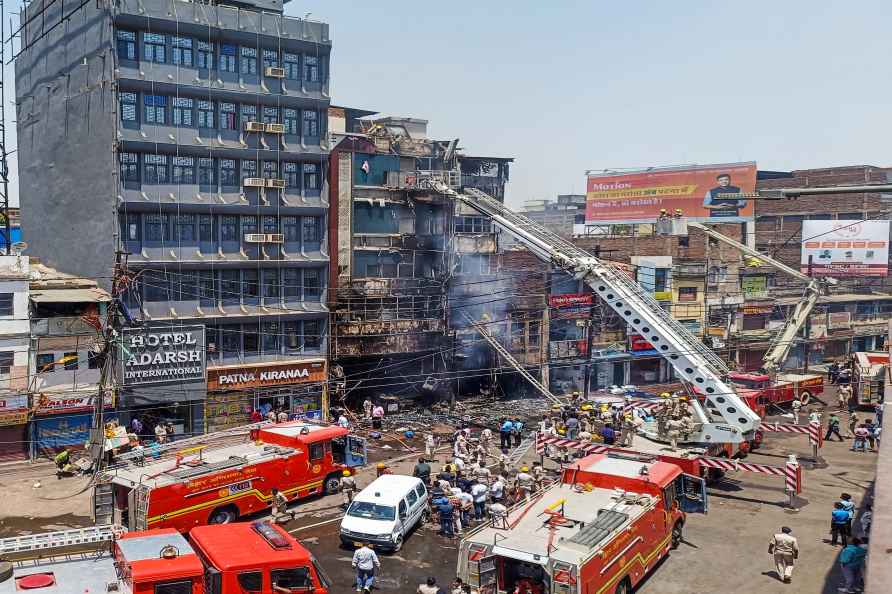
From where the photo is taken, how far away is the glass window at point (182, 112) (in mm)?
36500

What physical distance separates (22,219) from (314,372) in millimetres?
19518

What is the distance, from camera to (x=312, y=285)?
4028 centimetres

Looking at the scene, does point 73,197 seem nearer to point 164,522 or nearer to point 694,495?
point 164,522

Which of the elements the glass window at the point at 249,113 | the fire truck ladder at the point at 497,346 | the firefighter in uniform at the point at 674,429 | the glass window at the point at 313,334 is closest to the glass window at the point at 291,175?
the glass window at the point at 249,113

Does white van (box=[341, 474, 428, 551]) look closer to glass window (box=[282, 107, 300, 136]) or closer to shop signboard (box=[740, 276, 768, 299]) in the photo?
glass window (box=[282, 107, 300, 136])

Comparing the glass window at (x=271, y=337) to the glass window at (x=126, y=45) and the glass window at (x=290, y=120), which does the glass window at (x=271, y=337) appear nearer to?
the glass window at (x=290, y=120)

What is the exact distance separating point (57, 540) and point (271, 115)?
2745 centimetres

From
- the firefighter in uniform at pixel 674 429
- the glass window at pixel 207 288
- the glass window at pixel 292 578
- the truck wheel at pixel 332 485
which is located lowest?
the truck wheel at pixel 332 485

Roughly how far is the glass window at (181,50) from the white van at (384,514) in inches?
886

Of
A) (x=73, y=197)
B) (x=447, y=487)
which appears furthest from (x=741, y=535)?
(x=73, y=197)

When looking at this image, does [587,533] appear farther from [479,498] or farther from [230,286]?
[230,286]

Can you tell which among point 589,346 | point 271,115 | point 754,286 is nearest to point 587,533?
point 271,115

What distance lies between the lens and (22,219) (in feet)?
148

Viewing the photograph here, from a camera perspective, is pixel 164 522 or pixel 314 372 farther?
pixel 314 372
